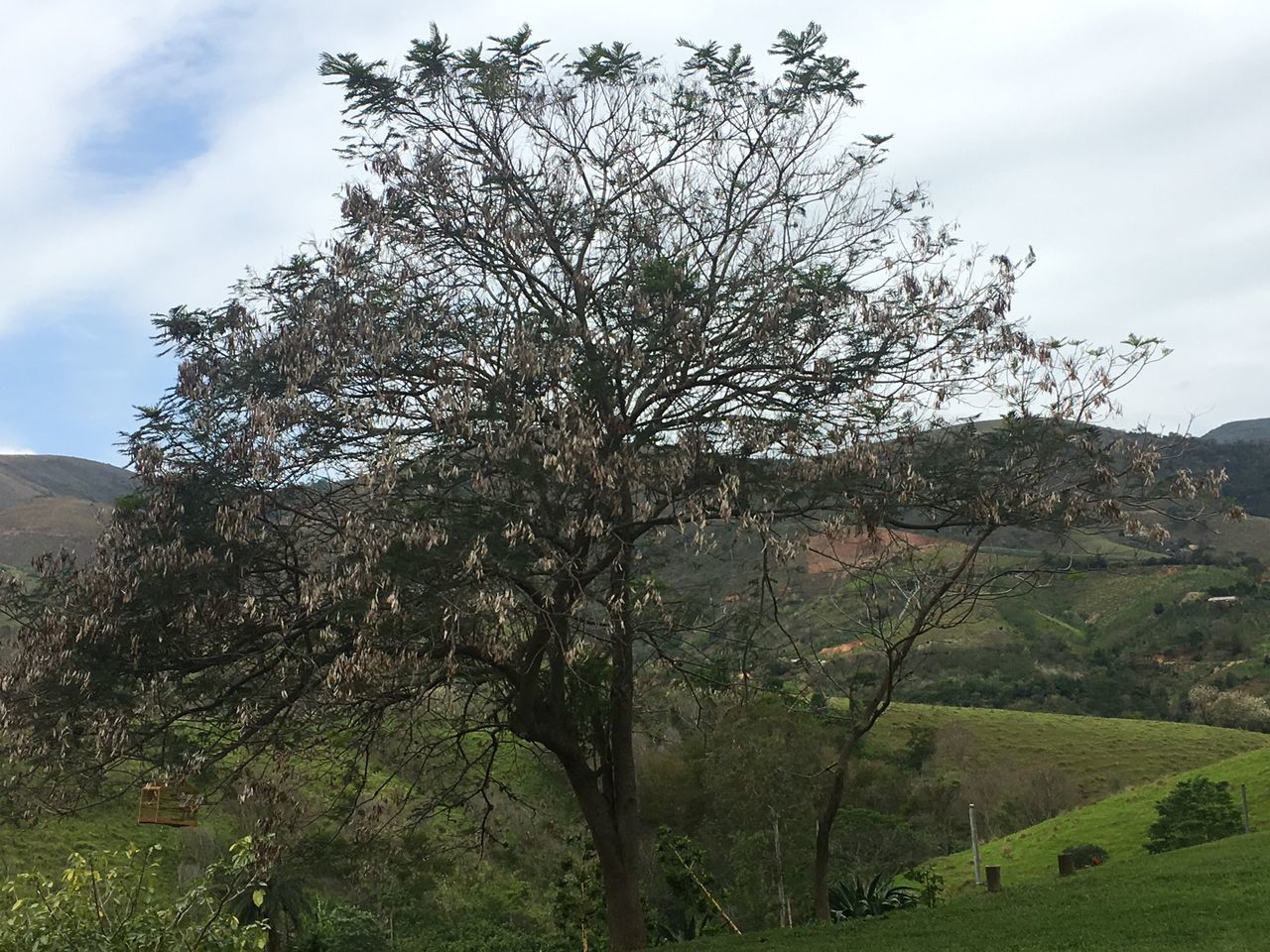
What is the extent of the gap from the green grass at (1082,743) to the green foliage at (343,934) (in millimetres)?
30249

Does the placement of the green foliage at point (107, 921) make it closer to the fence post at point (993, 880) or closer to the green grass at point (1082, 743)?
the fence post at point (993, 880)

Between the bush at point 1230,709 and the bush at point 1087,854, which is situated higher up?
the bush at point 1087,854

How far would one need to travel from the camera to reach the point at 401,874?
24031 mm

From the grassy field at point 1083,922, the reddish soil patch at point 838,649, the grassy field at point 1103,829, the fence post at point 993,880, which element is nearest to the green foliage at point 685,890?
the grassy field at point 1083,922

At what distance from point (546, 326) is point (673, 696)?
8.04m

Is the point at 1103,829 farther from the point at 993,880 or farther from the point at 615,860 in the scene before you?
the point at 615,860

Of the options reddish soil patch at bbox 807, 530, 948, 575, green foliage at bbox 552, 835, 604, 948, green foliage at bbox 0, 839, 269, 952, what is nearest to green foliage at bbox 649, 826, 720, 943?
green foliage at bbox 552, 835, 604, 948

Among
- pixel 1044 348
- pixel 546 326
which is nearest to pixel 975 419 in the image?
pixel 1044 348

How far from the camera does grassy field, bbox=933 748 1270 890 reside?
113 ft

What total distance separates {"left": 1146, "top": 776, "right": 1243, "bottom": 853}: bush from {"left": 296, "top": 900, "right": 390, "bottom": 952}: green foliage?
20.8 meters

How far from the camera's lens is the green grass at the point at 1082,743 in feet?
174

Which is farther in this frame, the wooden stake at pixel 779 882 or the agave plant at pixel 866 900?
the wooden stake at pixel 779 882

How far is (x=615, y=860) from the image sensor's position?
1343 centimetres

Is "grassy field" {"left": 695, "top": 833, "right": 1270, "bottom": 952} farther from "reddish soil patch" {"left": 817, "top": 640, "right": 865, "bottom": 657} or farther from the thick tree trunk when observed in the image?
"reddish soil patch" {"left": 817, "top": 640, "right": 865, "bottom": 657}
